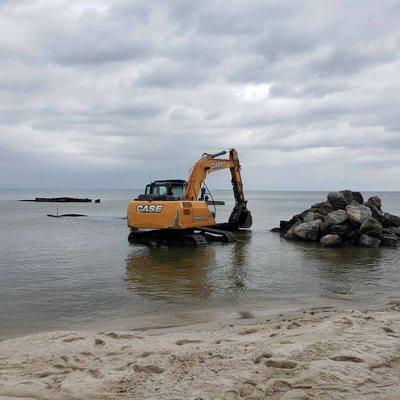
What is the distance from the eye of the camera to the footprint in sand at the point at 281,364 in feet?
16.6

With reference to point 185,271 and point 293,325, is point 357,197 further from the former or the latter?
point 293,325

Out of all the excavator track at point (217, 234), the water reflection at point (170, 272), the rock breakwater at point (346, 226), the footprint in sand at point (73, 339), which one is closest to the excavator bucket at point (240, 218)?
the rock breakwater at point (346, 226)

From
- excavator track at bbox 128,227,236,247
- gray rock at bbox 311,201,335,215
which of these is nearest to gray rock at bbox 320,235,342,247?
gray rock at bbox 311,201,335,215

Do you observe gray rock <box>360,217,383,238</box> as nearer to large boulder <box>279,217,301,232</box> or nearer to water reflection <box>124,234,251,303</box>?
large boulder <box>279,217,301,232</box>

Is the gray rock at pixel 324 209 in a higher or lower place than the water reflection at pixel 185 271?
higher

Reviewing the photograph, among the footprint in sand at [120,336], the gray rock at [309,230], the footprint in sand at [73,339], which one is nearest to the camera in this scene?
the footprint in sand at [73,339]

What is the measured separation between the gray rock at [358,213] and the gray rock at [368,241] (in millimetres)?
1154

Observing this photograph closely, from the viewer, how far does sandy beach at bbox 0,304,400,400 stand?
4516mm

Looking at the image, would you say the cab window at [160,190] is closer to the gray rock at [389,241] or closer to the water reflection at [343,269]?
the water reflection at [343,269]

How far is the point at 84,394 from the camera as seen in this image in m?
4.55

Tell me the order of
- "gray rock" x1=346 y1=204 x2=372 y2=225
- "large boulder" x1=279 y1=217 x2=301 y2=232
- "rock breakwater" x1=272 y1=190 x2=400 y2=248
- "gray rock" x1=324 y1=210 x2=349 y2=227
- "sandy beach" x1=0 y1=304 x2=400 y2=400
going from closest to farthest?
1. "sandy beach" x1=0 y1=304 x2=400 y2=400
2. "rock breakwater" x1=272 y1=190 x2=400 y2=248
3. "gray rock" x1=346 y1=204 x2=372 y2=225
4. "gray rock" x1=324 y1=210 x2=349 y2=227
5. "large boulder" x1=279 y1=217 x2=301 y2=232

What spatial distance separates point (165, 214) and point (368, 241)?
31.4 feet

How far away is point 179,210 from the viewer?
62.2ft

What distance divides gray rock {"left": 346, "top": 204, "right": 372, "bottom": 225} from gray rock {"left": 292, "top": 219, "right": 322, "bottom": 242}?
1590mm
